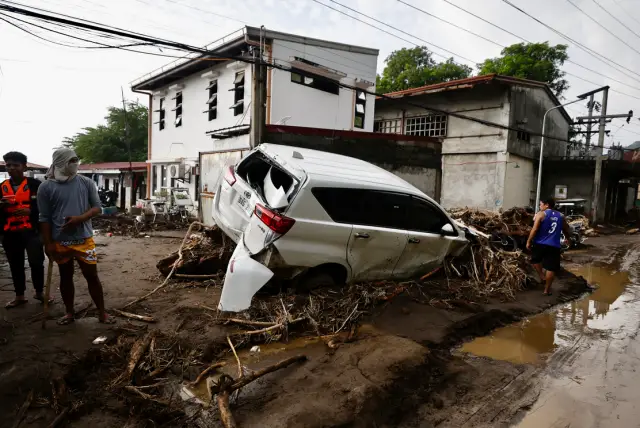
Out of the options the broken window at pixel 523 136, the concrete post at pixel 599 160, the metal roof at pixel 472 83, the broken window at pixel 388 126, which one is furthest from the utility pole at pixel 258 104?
the concrete post at pixel 599 160

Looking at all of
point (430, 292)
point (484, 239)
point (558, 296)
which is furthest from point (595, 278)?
point (430, 292)

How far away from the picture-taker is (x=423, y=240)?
5484 millimetres

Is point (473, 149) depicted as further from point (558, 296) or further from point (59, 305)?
point (59, 305)

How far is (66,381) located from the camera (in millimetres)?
3025

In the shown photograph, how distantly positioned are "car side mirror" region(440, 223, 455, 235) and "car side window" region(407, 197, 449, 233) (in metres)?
0.04

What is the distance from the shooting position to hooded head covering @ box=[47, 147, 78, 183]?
3805 mm

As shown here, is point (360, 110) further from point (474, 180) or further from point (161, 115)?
point (161, 115)

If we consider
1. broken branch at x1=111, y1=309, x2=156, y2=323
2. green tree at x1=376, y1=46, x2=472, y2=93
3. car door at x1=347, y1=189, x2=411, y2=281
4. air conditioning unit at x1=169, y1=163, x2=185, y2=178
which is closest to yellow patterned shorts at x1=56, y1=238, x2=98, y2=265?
broken branch at x1=111, y1=309, x2=156, y2=323

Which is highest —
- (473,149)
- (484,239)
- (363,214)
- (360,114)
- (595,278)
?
(360,114)

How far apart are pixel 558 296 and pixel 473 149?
12937 mm

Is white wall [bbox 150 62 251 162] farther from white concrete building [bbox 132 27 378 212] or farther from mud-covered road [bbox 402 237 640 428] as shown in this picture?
mud-covered road [bbox 402 237 640 428]

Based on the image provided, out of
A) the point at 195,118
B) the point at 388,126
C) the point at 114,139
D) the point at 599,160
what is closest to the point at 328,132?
the point at 195,118

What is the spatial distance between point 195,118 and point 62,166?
14659mm

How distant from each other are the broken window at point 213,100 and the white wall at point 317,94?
333 centimetres
